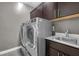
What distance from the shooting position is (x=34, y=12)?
124 centimetres

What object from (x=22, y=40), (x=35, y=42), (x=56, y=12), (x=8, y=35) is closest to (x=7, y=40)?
(x=8, y=35)

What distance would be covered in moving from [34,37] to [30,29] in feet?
0.44

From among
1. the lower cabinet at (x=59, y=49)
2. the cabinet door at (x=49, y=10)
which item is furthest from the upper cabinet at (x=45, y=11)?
the lower cabinet at (x=59, y=49)

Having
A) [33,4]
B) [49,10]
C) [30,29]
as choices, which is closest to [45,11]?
[49,10]

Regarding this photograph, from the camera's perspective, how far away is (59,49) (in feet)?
3.88

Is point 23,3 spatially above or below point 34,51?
above

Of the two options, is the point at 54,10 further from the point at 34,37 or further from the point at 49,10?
the point at 34,37

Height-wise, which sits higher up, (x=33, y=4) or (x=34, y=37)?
(x=33, y=4)

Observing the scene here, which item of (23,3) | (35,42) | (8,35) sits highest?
(23,3)

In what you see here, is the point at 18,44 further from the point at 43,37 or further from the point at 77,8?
the point at 77,8

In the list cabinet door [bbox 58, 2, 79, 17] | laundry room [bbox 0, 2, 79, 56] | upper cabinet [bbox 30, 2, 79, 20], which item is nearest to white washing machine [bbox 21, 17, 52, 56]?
laundry room [bbox 0, 2, 79, 56]

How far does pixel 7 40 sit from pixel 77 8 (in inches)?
40.8

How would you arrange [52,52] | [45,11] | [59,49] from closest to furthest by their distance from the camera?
[59,49], [52,52], [45,11]

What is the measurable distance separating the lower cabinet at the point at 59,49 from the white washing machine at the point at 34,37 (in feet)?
0.28
